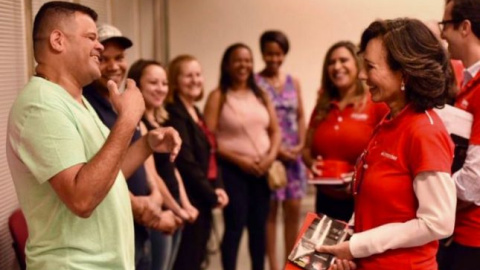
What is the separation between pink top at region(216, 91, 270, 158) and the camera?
11.5ft

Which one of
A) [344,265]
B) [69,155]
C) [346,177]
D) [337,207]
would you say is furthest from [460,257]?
[69,155]

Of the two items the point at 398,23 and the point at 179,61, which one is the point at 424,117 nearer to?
the point at 398,23

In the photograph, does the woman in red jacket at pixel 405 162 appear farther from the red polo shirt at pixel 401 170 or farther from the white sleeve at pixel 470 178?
the white sleeve at pixel 470 178

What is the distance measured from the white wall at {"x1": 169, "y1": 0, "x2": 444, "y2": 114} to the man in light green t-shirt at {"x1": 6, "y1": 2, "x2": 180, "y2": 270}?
3456 millimetres

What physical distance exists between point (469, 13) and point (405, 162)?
0.72 metres

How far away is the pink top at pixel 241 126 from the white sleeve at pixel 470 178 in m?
1.80

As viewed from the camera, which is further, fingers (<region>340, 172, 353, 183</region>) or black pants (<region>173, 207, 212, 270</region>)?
black pants (<region>173, 207, 212, 270</region>)

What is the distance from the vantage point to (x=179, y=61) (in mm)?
3254

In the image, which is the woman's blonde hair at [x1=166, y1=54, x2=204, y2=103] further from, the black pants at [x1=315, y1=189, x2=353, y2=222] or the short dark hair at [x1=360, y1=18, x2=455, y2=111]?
the short dark hair at [x1=360, y1=18, x2=455, y2=111]

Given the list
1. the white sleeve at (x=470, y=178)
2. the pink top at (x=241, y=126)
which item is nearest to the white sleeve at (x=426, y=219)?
the white sleeve at (x=470, y=178)

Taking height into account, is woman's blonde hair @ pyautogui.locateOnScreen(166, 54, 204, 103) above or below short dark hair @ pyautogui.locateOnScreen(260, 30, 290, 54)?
below

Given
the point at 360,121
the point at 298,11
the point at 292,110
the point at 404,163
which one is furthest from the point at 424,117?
the point at 298,11

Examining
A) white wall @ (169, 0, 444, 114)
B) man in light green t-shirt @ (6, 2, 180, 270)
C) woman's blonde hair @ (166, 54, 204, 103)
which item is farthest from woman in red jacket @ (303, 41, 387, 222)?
white wall @ (169, 0, 444, 114)

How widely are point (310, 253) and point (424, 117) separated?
0.49 metres
